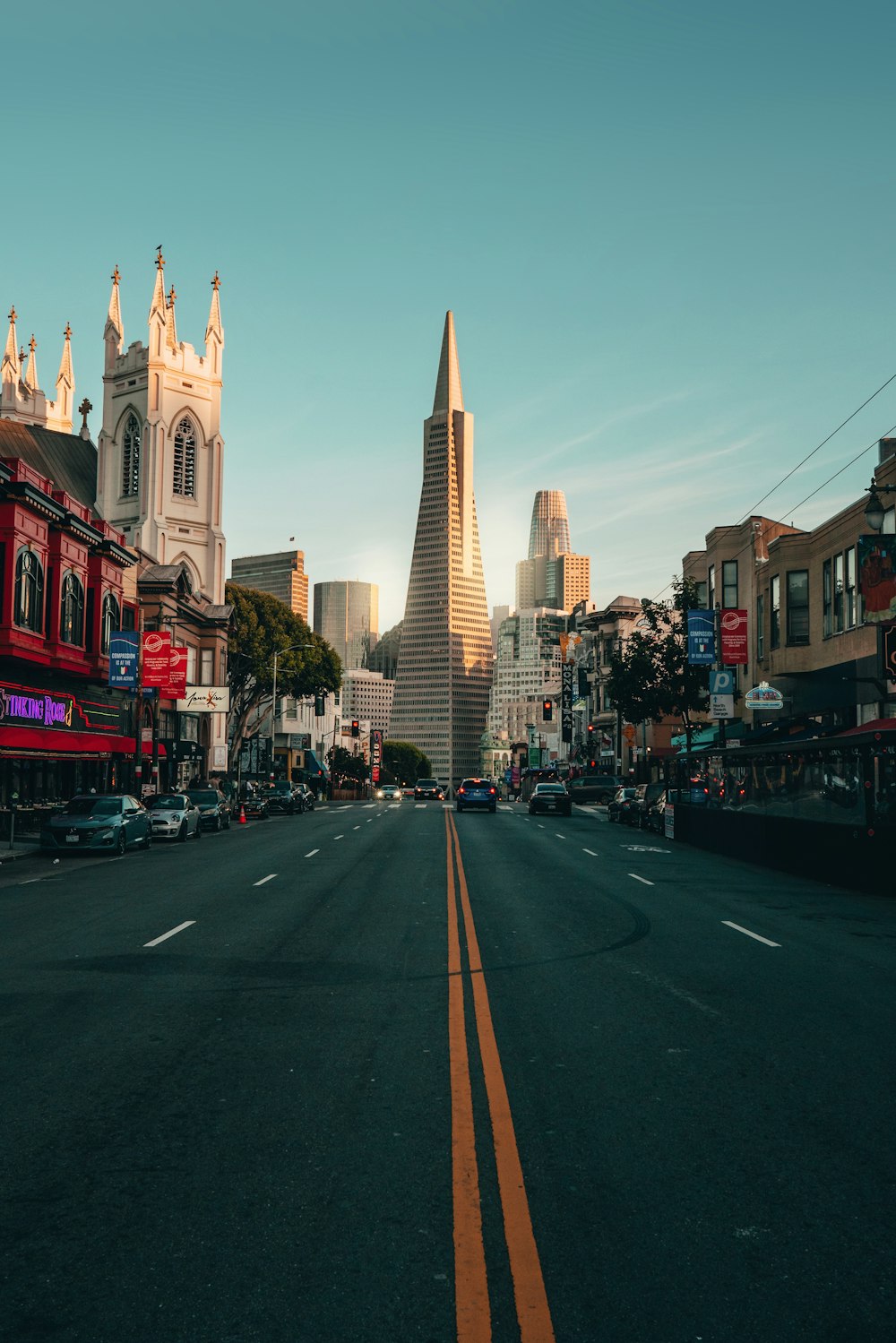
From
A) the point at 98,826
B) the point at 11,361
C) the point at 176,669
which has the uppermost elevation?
the point at 11,361

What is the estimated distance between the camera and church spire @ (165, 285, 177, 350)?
84.2 m

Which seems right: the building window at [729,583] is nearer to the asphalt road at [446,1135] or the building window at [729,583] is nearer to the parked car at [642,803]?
the parked car at [642,803]

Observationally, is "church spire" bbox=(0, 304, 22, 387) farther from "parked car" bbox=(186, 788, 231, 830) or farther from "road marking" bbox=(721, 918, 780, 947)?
"road marking" bbox=(721, 918, 780, 947)

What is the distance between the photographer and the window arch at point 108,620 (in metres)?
46.4

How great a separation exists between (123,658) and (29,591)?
477 centimetres

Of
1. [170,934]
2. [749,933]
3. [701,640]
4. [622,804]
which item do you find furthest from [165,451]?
[749,933]

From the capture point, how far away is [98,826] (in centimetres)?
2866

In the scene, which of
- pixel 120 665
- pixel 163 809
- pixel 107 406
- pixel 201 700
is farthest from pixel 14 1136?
pixel 107 406

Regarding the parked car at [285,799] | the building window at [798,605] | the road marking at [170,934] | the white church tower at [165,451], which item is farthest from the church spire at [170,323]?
the road marking at [170,934]

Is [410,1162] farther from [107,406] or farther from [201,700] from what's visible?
[107,406]

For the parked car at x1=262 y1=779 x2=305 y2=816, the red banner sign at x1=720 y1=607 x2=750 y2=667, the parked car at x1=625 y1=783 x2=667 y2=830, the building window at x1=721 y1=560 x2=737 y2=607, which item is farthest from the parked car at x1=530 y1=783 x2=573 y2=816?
the red banner sign at x1=720 y1=607 x2=750 y2=667

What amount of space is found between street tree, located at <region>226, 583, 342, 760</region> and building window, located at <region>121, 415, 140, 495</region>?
423 inches

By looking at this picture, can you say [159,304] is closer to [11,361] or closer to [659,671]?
[11,361]

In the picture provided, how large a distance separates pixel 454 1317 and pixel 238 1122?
2622mm
